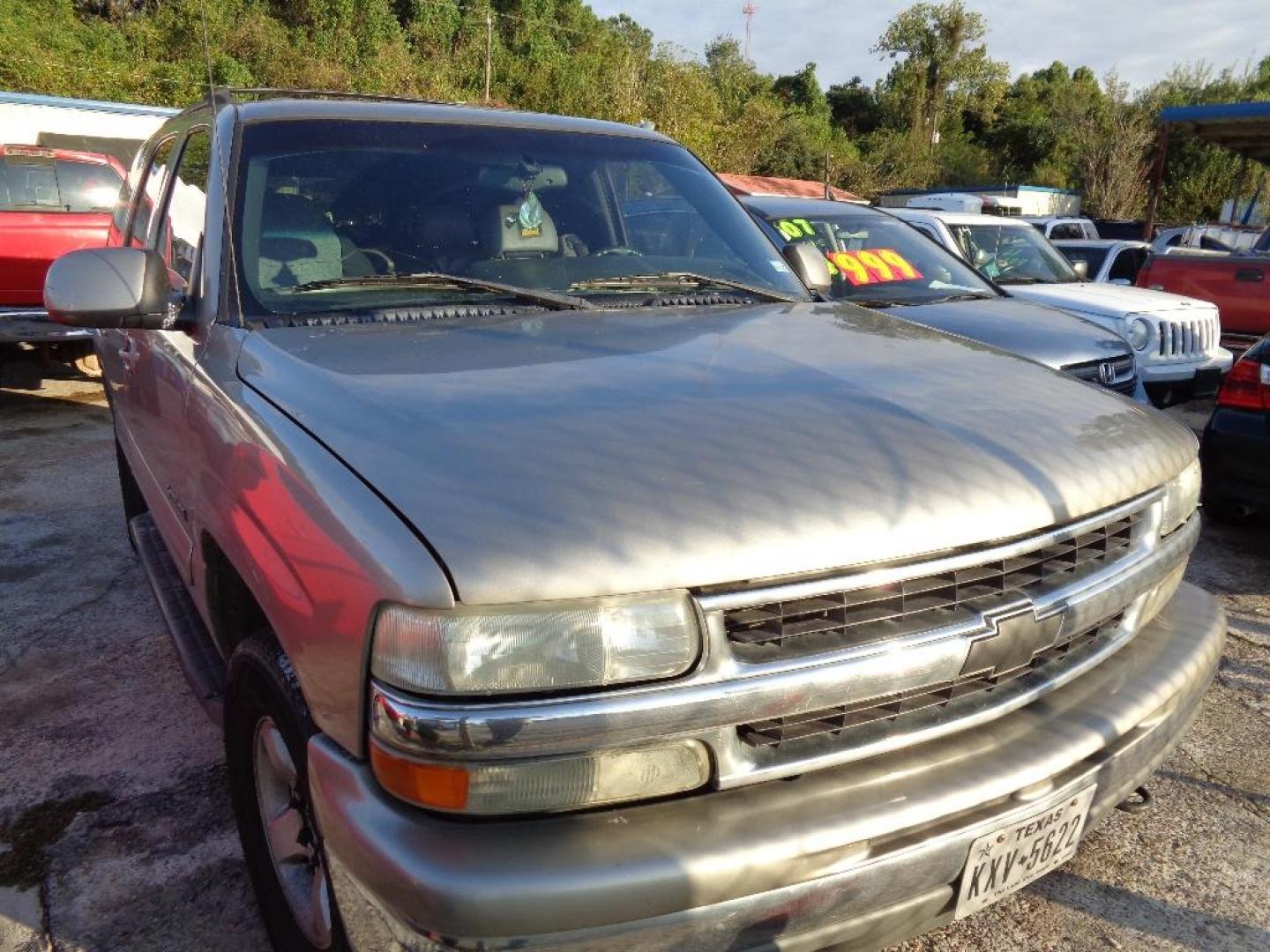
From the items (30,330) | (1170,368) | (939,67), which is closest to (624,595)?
(1170,368)

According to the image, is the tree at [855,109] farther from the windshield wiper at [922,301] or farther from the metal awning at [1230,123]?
the windshield wiper at [922,301]

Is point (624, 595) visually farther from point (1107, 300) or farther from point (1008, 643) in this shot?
point (1107, 300)

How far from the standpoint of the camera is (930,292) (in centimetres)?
627

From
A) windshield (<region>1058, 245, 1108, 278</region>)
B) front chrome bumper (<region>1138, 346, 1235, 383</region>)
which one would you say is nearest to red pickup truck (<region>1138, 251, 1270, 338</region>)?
front chrome bumper (<region>1138, 346, 1235, 383</region>)

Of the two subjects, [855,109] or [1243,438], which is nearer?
[1243,438]

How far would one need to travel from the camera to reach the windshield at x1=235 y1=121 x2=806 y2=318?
8.43ft

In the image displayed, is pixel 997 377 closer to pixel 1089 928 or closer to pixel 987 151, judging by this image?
pixel 1089 928

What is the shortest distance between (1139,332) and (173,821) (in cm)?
671

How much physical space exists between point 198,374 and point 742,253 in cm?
166

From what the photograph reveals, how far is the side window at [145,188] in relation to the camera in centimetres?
365

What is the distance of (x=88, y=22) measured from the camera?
28578 mm

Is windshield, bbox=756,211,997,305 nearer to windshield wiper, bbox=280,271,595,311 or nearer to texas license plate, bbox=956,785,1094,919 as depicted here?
windshield wiper, bbox=280,271,595,311

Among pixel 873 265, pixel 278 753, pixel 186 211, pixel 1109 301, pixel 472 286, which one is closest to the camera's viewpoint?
pixel 278 753

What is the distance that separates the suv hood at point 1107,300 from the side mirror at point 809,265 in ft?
13.0
